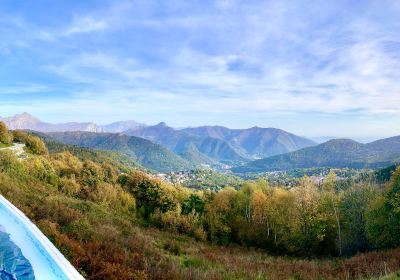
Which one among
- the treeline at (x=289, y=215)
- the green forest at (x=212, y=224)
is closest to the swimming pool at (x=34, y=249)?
the green forest at (x=212, y=224)

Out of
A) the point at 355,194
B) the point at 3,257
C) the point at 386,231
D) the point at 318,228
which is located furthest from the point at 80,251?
the point at 355,194

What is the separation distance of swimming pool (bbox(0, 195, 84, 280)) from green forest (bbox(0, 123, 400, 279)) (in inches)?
33.7

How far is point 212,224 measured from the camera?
4678cm

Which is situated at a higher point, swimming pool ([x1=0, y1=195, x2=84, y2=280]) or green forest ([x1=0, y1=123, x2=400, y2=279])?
swimming pool ([x1=0, y1=195, x2=84, y2=280])

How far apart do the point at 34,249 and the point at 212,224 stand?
132 feet

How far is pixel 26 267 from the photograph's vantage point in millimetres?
6988

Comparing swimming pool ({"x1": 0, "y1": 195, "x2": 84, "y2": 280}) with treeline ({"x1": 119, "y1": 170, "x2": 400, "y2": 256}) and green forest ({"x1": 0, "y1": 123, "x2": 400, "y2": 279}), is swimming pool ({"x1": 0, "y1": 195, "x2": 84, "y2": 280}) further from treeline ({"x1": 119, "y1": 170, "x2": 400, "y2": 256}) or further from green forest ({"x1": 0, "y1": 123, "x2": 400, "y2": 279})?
treeline ({"x1": 119, "y1": 170, "x2": 400, "y2": 256})

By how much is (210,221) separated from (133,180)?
52.5 ft

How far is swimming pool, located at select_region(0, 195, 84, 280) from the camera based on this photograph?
666cm

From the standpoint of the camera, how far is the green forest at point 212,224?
37.1ft

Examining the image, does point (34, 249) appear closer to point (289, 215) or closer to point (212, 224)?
point (289, 215)

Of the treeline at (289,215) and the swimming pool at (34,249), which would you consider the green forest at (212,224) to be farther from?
the swimming pool at (34,249)

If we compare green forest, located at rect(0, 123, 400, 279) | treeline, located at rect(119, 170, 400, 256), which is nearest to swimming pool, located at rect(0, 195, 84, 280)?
green forest, located at rect(0, 123, 400, 279)

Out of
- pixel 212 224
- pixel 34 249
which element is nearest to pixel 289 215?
pixel 212 224
